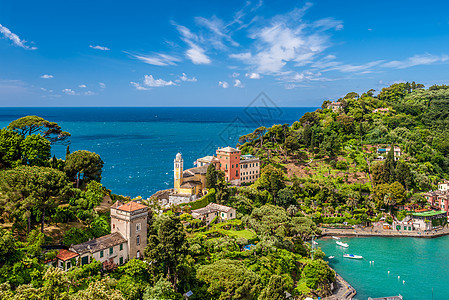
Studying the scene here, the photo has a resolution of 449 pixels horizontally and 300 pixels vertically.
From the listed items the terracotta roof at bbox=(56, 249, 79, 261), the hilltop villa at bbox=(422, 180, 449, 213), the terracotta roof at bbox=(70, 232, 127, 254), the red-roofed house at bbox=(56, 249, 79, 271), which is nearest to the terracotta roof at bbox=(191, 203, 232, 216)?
the terracotta roof at bbox=(70, 232, 127, 254)

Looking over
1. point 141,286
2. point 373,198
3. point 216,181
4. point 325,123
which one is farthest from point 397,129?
point 141,286

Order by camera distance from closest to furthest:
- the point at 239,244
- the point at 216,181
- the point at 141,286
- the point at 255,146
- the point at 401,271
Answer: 1. the point at 141,286
2. the point at 239,244
3. the point at 401,271
4. the point at 216,181
5. the point at 255,146

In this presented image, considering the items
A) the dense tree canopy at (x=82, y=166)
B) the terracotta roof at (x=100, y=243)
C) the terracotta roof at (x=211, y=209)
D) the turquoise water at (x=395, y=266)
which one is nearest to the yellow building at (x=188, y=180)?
the terracotta roof at (x=211, y=209)

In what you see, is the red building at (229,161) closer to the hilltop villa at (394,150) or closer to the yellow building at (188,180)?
the yellow building at (188,180)

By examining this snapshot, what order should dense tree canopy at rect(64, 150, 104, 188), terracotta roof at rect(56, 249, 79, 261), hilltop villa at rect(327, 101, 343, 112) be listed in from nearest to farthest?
terracotta roof at rect(56, 249, 79, 261) < dense tree canopy at rect(64, 150, 104, 188) < hilltop villa at rect(327, 101, 343, 112)

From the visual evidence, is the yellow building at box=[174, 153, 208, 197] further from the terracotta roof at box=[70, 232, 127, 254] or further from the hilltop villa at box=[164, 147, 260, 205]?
the terracotta roof at box=[70, 232, 127, 254]

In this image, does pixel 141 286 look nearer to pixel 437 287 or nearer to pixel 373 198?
pixel 437 287
